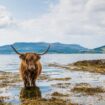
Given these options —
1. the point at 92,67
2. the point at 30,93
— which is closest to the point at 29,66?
the point at 30,93

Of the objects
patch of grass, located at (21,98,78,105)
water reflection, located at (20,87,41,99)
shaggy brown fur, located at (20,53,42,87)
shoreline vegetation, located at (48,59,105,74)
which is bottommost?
shoreline vegetation, located at (48,59,105,74)

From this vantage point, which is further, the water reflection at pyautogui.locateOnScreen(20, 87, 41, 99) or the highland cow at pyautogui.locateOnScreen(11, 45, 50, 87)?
the highland cow at pyautogui.locateOnScreen(11, 45, 50, 87)

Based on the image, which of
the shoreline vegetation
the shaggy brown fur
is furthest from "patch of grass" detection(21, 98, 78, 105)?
the shoreline vegetation

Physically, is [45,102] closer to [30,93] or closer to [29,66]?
[30,93]

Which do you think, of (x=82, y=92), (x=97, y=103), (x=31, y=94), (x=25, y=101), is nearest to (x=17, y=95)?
(x=31, y=94)

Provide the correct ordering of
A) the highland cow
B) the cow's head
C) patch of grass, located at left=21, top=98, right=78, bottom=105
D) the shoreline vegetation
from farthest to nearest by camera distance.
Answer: the shoreline vegetation → the highland cow → the cow's head → patch of grass, located at left=21, top=98, right=78, bottom=105

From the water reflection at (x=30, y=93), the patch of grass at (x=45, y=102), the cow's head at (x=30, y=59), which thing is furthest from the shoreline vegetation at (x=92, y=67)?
the patch of grass at (x=45, y=102)

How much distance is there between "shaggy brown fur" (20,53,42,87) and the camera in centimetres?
2044

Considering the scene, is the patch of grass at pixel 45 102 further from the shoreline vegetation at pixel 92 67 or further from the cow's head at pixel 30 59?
the shoreline vegetation at pixel 92 67

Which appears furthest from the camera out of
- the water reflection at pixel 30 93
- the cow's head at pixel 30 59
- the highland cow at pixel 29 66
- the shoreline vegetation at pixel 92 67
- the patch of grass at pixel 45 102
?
the shoreline vegetation at pixel 92 67

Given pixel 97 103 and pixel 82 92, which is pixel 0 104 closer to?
pixel 97 103

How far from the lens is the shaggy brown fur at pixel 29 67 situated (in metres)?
20.4

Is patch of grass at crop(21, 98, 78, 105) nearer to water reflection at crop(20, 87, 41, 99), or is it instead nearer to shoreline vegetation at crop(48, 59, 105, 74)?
water reflection at crop(20, 87, 41, 99)

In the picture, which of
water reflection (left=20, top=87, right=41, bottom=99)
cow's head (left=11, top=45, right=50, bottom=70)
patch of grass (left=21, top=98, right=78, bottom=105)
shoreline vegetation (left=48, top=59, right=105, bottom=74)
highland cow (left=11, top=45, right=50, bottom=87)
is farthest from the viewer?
shoreline vegetation (left=48, top=59, right=105, bottom=74)
